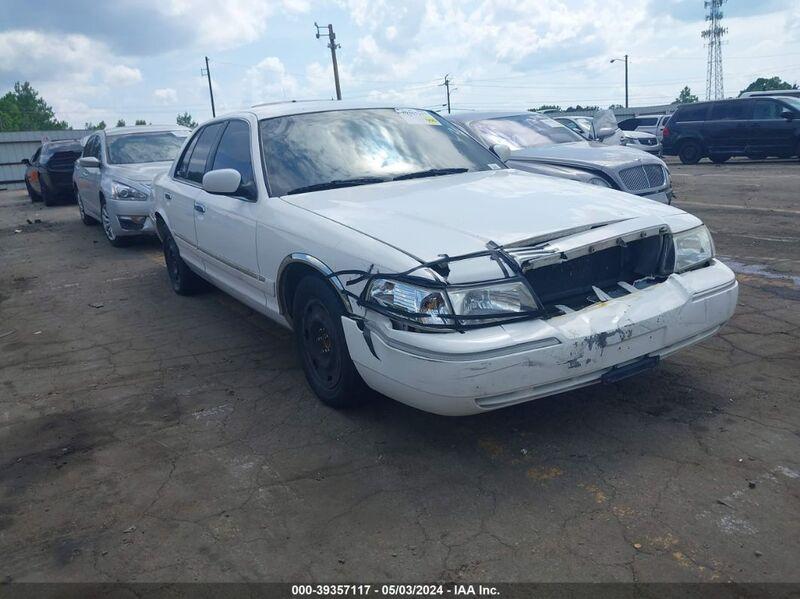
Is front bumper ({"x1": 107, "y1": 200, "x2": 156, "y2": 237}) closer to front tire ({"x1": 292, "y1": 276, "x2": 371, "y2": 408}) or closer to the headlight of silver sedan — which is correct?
front tire ({"x1": 292, "y1": 276, "x2": 371, "y2": 408})

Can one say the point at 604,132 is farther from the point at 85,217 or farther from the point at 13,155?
the point at 13,155

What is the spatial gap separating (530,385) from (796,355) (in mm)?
2281

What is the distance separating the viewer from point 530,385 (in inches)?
124

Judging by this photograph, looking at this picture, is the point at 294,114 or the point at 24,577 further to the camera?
the point at 294,114

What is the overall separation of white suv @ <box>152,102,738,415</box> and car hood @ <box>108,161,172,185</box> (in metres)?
5.32

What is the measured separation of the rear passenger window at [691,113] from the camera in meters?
20.2

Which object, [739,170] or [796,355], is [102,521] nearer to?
[796,355]

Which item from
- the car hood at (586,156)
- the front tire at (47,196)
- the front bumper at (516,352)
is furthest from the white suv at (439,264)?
the front tire at (47,196)

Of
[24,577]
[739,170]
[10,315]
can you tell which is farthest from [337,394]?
[739,170]

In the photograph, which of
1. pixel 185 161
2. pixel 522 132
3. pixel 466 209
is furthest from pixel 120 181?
pixel 466 209

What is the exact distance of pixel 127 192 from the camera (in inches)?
388

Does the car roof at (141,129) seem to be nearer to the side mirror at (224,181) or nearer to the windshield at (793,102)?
the side mirror at (224,181)

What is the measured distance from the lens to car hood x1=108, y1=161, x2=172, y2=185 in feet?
32.6

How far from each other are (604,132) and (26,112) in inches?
4602
